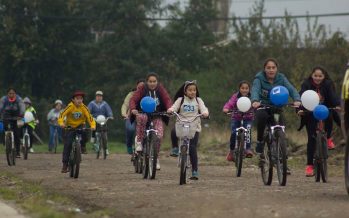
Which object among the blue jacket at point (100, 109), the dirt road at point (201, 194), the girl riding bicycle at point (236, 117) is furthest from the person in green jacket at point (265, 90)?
the blue jacket at point (100, 109)

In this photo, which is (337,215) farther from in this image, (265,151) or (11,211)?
(265,151)

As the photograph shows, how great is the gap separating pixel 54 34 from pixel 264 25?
11.1 m

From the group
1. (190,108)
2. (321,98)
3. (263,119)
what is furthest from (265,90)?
(190,108)

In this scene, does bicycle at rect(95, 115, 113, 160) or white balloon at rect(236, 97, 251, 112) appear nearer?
white balloon at rect(236, 97, 251, 112)

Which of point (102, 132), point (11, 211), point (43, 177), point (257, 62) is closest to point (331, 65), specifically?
point (257, 62)

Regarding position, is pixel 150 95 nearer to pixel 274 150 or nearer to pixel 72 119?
pixel 72 119

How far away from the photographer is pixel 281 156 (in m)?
15.4

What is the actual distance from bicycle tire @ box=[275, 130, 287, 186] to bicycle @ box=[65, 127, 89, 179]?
460cm

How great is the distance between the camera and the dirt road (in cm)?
1181

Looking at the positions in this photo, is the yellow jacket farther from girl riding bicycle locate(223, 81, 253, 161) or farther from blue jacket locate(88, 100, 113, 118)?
blue jacket locate(88, 100, 113, 118)

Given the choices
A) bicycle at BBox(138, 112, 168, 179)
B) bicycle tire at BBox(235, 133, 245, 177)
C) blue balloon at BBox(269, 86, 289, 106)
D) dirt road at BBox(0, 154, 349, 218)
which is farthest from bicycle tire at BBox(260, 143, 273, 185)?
bicycle tire at BBox(235, 133, 245, 177)

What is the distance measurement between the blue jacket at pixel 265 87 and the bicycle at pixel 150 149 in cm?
204

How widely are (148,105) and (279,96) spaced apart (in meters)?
3.01

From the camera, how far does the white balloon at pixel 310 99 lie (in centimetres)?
1652
